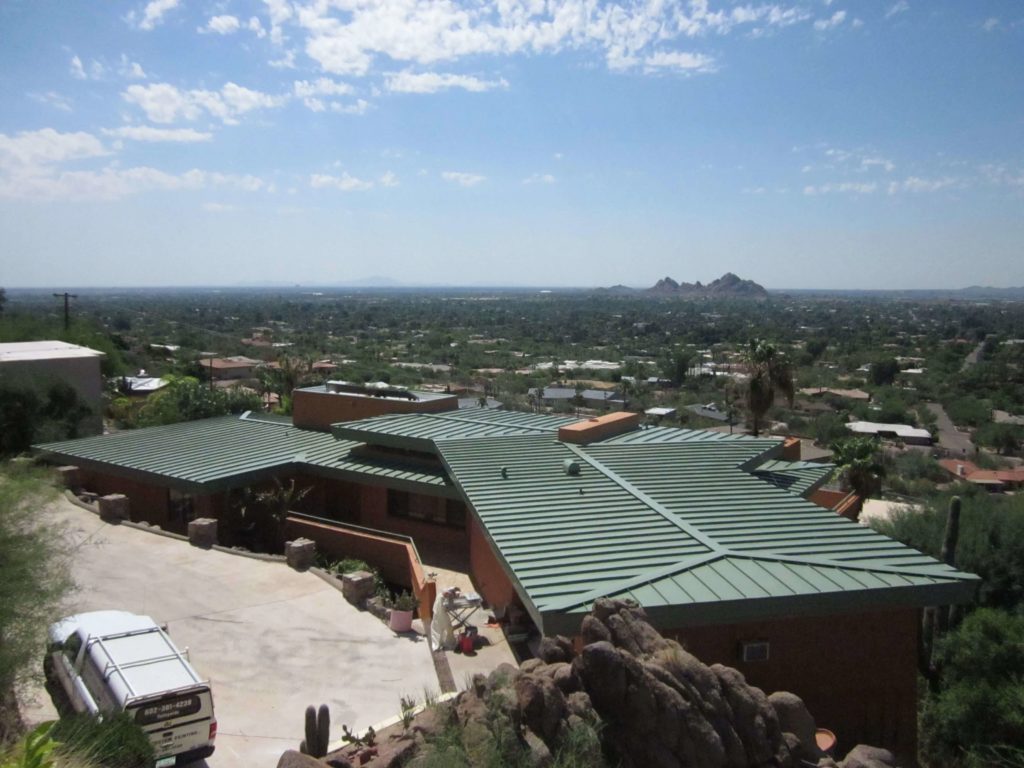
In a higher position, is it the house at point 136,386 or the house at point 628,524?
the house at point 628,524

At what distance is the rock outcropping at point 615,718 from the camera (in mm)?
7539

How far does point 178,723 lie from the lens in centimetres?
973

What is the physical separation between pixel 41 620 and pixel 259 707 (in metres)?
3.21

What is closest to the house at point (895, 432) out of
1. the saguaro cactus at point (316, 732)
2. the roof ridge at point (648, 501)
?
the roof ridge at point (648, 501)

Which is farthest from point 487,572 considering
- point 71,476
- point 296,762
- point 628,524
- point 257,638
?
point 71,476

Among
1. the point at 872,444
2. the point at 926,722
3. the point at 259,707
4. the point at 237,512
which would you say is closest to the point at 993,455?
the point at 872,444

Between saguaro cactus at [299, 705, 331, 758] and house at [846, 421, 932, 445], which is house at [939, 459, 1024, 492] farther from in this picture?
saguaro cactus at [299, 705, 331, 758]

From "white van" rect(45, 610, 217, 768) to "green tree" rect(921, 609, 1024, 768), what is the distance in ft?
39.8

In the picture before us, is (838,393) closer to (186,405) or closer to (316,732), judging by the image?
(186,405)

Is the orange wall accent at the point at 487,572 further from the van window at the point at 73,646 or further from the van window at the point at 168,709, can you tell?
the van window at the point at 73,646

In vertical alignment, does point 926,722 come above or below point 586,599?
below

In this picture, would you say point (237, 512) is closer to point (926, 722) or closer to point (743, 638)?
point (743, 638)

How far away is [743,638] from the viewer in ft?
39.3

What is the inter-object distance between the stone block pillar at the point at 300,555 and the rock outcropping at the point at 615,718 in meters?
9.94
